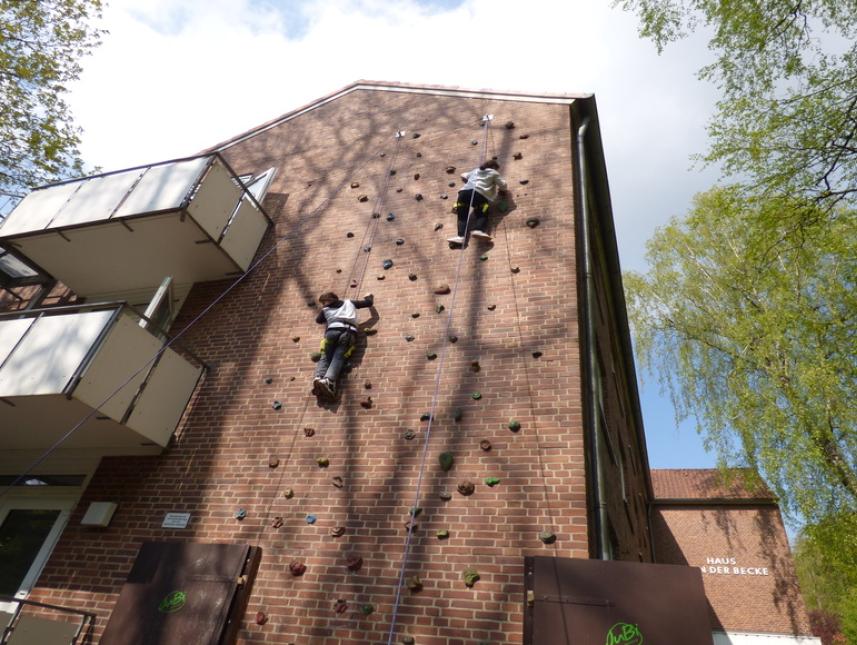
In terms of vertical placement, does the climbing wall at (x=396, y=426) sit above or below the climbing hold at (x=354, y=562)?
above

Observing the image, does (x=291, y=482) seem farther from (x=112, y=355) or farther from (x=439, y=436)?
(x=112, y=355)

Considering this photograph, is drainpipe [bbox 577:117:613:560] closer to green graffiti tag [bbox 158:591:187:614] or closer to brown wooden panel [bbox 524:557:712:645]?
brown wooden panel [bbox 524:557:712:645]

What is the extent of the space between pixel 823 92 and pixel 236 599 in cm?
946

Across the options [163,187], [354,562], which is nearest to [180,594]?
[354,562]

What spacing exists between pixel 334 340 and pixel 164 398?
2.18 m

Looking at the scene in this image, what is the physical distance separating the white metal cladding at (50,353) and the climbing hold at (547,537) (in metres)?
4.89

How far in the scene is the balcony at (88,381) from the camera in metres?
5.73

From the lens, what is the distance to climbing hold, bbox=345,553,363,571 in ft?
16.1

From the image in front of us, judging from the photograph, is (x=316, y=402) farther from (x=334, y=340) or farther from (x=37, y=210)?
(x=37, y=210)

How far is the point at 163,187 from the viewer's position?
7.72 metres

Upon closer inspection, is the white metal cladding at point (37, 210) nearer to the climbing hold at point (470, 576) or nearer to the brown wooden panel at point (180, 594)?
the brown wooden panel at point (180, 594)

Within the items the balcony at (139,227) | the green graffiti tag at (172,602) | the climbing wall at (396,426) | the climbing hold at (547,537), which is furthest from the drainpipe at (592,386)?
the balcony at (139,227)

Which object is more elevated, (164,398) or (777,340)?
(777,340)

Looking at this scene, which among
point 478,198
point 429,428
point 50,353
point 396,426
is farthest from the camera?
point 478,198
